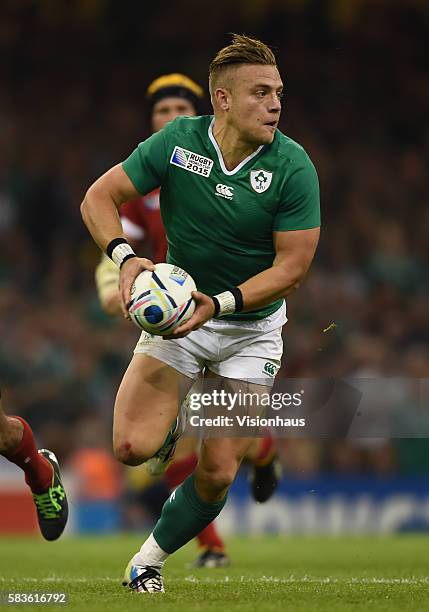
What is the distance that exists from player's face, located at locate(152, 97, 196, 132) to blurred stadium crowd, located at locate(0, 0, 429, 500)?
5.10m

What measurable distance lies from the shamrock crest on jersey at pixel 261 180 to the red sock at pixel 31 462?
1625 millimetres

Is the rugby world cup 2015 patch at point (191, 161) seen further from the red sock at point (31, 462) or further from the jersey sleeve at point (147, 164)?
the red sock at point (31, 462)

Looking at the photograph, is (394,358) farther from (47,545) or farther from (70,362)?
(47,545)

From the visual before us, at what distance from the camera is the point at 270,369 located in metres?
5.72

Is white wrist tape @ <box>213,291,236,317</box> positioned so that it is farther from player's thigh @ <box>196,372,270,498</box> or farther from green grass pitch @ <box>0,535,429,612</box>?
green grass pitch @ <box>0,535,429,612</box>

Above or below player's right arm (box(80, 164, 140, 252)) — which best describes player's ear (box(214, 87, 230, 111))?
above

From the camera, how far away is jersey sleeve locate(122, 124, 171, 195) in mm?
5508

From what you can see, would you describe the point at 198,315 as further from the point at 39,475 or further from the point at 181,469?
the point at 181,469

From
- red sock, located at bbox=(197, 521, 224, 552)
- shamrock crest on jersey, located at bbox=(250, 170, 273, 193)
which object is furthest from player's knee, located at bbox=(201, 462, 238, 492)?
red sock, located at bbox=(197, 521, 224, 552)

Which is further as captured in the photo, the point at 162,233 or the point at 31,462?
the point at 162,233

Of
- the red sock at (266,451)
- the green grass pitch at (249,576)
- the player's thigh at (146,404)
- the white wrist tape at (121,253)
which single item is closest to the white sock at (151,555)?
the green grass pitch at (249,576)

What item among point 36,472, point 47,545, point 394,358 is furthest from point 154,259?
point 394,358

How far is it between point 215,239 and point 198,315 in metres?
0.53

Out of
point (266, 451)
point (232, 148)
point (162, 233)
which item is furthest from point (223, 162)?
point (266, 451)
